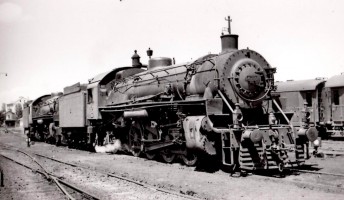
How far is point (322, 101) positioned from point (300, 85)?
1555 mm

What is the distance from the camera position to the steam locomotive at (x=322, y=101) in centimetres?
1995

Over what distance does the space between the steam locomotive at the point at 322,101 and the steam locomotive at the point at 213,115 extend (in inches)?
365

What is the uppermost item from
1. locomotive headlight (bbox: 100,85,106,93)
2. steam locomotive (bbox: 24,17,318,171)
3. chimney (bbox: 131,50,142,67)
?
chimney (bbox: 131,50,142,67)

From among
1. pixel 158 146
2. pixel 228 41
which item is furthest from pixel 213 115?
pixel 158 146

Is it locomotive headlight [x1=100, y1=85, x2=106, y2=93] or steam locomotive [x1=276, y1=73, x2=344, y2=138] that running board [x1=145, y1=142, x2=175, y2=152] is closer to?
locomotive headlight [x1=100, y1=85, x2=106, y2=93]

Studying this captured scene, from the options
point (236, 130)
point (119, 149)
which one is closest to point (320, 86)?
point (119, 149)

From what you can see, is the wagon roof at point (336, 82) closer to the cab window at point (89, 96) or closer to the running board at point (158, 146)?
the running board at point (158, 146)

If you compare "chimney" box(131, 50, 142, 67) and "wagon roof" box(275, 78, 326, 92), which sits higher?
"chimney" box(131, 50, 142, 67)

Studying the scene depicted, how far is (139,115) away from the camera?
12.4 m

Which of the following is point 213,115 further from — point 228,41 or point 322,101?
point 322,101

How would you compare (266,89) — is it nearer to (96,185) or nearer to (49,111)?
(96,185)

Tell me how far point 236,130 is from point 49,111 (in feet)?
63.3

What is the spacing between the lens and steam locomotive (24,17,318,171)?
8.98 metres

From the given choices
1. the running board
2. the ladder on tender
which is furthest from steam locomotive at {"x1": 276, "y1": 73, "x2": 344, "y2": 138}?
the ladder on tender
